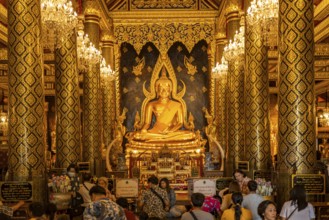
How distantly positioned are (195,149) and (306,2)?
13407mm

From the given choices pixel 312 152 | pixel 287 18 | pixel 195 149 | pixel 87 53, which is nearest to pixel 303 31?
pixel 287 18

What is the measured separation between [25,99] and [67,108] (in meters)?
4.35

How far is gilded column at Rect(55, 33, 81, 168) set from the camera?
12898 millimetres

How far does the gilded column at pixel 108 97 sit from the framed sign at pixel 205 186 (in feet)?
36.6

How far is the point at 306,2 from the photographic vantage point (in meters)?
8.33

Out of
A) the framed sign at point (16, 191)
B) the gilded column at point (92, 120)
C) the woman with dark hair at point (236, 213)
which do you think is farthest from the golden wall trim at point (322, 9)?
the woman with dark hair at point (236, 213)

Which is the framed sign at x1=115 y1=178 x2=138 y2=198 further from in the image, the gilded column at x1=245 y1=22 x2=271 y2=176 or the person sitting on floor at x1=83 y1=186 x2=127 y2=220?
the person sitting on floor at x1=83 y1=186 x2=127 y2=220

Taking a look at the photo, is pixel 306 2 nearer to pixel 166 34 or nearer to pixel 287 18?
pixel 287 18

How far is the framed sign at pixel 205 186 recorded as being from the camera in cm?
1039

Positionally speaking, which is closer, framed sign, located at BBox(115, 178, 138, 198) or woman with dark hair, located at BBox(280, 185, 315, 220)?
woman with dark hair, located at BBox(280, 185, 315, 220)

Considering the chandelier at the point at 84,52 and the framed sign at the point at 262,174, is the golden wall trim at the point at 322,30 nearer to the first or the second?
the chandelier at the point at 84,52

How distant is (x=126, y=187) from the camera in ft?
35.5

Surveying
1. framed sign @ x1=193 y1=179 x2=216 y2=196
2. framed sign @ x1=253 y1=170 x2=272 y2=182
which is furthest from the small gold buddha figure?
framed sign @ x1=193 y1=179 x2=216 y2=196

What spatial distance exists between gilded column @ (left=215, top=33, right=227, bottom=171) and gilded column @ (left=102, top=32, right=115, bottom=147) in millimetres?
3962
